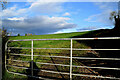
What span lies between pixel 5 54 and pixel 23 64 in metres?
1.67

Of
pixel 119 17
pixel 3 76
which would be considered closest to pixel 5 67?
pixel 3 76

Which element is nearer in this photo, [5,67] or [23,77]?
[23,77]

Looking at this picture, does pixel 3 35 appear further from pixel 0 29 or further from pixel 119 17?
pixel 119 17

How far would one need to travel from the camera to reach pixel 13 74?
439cm

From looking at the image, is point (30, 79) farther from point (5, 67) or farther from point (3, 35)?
point (3, 35)

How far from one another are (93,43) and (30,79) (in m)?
8.74

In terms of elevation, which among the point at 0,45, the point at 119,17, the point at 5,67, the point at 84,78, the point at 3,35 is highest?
the point at 119,17

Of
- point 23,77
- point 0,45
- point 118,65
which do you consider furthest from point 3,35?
point 118,65

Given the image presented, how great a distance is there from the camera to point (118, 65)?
5.47 meters

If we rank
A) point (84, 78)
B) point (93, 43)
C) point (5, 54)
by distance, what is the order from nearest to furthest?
1. point (84, 78)
2. point (5, 54)
3. point (93, 43)

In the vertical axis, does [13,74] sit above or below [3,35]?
below

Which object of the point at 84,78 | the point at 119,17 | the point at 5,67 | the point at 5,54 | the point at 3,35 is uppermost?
the point at 119,17

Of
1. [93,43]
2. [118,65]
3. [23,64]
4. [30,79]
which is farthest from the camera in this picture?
[93,43]

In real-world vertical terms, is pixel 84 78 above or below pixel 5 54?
below
